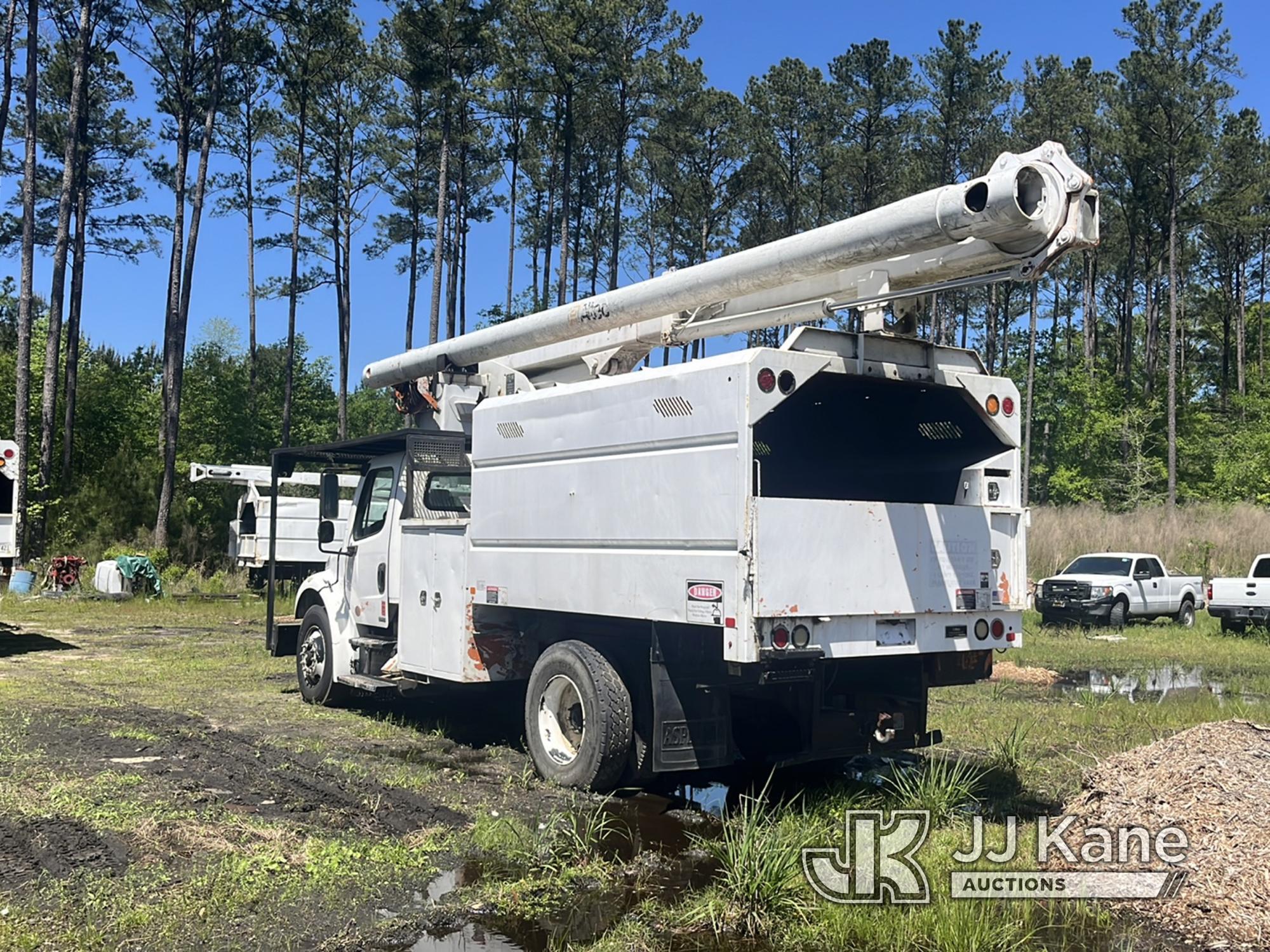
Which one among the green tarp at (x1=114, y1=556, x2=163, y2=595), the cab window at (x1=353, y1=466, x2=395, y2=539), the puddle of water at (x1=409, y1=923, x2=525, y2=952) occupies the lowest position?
the puddle of water at (x1=409, y1=923, x2=525, y2=952)

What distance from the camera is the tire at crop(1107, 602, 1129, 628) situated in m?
22.2

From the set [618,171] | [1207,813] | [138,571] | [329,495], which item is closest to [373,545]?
[329,495]

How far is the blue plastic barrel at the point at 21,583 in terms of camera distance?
22719 millimetres

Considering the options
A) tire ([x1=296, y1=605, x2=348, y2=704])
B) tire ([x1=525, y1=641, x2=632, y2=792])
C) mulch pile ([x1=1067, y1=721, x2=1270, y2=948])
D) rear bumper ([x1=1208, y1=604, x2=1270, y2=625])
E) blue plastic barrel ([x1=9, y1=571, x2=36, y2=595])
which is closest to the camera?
mulch pile ([x1=1067, y1=721, x2=1270, y2=948])

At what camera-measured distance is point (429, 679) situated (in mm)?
8945

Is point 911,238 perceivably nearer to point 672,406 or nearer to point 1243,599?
point 672,406

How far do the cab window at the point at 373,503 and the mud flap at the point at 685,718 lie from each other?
4.02 m

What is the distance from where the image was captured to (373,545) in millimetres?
9945

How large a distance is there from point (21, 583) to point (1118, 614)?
75.4ft

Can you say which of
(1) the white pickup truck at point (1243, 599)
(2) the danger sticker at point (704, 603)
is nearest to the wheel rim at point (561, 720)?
(2) the danger sticker at point (704, 603)

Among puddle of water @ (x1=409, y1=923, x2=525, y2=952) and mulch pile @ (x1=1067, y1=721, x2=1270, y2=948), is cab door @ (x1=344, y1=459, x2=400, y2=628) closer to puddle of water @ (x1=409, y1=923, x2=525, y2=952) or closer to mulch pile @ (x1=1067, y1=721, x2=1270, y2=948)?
puddle of water @ (x1=409, y1=923, x2=525, y2=952)

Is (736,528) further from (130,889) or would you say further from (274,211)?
(274,211)

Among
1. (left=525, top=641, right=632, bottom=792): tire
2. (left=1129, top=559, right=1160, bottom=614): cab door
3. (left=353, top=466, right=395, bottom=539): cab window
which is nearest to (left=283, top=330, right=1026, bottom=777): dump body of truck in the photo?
(left=525, top=641, right=632, bottom=792): tire

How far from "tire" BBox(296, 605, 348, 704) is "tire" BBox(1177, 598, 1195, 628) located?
20.0 metres
